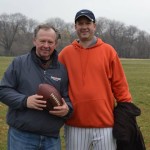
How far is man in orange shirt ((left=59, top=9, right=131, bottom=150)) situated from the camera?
147 inches

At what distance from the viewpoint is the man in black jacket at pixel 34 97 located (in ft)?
11.0

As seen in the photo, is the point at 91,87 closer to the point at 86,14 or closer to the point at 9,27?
the point at 86,14

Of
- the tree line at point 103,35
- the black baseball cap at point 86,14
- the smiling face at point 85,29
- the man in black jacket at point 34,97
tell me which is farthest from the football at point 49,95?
the tree line at point 103,35

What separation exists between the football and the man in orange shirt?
0.39 metres

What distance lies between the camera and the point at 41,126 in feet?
11.1

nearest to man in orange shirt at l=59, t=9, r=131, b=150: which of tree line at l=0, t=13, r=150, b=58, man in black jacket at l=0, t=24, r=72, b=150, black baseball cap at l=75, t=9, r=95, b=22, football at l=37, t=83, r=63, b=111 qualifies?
black baseball cap at l=75, t=9, r=95, b=22

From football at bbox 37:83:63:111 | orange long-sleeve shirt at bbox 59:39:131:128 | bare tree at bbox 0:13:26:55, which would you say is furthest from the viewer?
bare tree at bbox 0:13:26:55

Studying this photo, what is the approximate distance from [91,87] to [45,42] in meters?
0.68

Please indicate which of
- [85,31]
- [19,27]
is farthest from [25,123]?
[19,27]

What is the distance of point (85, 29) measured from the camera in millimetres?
3777

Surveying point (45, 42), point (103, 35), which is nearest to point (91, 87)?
point (45, 42)

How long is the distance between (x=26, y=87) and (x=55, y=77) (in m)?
0.30

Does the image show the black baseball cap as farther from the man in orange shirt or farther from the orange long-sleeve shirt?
the orange long-sleeve shirt

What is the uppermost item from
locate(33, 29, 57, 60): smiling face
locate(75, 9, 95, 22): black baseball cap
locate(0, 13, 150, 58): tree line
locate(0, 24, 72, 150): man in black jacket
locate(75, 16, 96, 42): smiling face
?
locate(75, 9, 95, 22): black baseball cap
